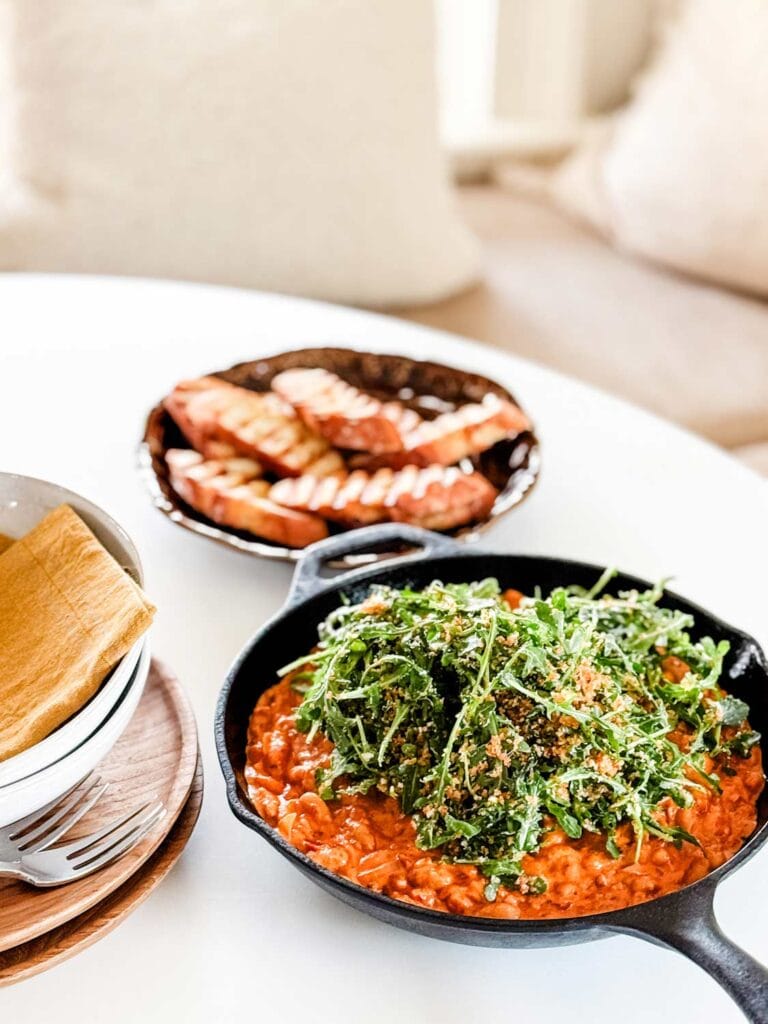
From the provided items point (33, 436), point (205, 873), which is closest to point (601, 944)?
point (205, 873)

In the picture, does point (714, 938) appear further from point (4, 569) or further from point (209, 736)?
point (4, 569)

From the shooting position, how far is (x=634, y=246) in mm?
2525

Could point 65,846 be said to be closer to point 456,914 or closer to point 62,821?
point 62,821

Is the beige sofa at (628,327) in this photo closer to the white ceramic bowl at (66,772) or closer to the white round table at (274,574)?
the white round table at (274,574)

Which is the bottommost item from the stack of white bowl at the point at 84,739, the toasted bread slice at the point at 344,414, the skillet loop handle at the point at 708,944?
the skillet loop handle at the point at 708,944

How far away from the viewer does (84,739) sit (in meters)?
0.82

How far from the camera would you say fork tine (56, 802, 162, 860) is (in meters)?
0.84

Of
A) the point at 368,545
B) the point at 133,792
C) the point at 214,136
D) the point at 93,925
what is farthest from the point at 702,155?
the point at 93,925

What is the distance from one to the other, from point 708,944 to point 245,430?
86 centimetres

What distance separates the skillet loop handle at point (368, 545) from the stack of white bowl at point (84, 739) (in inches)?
8.2

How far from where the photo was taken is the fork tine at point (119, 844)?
2.75ft

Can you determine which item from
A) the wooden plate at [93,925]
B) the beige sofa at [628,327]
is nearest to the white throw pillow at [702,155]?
the beige sofa at [628,327]

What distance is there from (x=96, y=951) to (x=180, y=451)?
68cm

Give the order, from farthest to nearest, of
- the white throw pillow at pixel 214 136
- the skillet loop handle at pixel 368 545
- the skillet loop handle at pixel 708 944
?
the white throw pillow at pixel 214 136, the skillet loop handle at pixel 368 545, the skillet loop handle at pixel 708 944
